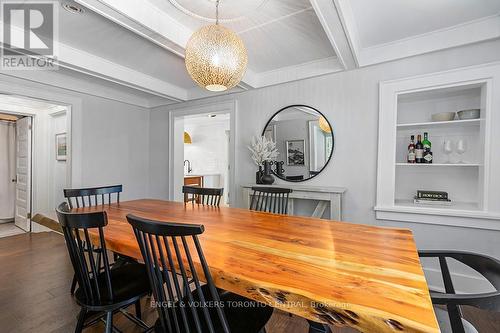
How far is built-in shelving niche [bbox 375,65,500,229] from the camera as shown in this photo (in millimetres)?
2227

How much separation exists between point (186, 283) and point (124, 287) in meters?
0.75

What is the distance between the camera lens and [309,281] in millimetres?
879

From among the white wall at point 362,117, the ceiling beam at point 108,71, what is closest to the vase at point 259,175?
the white wall at point 362,117

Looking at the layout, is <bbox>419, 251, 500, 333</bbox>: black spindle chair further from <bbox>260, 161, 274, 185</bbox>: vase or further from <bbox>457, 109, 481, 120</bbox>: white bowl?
<bbox>260, 161, 274, 185</bbox>: vase

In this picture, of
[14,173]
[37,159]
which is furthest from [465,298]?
[14,173]

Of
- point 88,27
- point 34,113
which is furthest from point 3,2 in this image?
point 34,113

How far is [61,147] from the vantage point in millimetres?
4195

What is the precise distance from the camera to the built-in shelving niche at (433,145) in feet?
7.30

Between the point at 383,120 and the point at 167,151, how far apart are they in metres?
3.31

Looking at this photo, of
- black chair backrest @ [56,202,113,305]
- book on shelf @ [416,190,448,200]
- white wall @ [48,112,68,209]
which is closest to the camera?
black chair backrest @ [56,202,113,305]

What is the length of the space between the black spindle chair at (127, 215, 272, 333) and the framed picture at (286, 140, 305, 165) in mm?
2039

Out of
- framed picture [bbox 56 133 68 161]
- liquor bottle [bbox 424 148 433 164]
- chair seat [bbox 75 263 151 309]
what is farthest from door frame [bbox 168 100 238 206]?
liquor bottle [bbox 424 148 433 164]

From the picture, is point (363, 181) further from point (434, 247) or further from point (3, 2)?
point (3, 2)

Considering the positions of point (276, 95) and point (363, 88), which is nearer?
point (363, 88)
